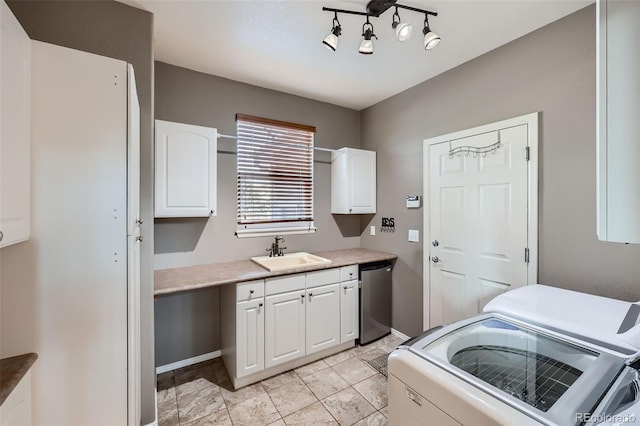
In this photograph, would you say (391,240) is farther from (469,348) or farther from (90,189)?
(90,189)

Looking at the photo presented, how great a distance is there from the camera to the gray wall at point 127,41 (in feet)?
4.76

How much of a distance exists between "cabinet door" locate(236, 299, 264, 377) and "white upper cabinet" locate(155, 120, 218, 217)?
34.6 inches

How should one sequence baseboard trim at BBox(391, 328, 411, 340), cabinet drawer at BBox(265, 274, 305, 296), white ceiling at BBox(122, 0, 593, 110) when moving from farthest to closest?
baseboard trim at BBox(391, 328, 411, 340), cabinet drawer at BBox(265, 274, 305, 296), white ceiling at BBox(122, 0, 593, 110)

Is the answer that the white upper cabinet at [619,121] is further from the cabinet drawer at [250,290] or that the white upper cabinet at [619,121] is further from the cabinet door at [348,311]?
the cabinet door at [348,311]

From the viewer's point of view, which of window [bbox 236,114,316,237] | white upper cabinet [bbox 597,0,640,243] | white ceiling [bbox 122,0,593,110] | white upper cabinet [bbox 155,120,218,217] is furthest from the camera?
window [bbox 236,114,316,237]

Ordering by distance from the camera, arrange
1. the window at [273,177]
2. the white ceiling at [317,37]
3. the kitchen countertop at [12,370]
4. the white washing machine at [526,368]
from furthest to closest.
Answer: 1. the window at [273,177]
2. the white ceiling at [317,37]
3. the kitchen countertop at [12,370]
4. the white washing machine at [526,368]

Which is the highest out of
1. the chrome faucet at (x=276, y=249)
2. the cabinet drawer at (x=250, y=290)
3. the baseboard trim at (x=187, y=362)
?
the chrome faucet at (x=276, y=249)

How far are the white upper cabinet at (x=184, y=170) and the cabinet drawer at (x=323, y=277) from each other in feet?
3.50

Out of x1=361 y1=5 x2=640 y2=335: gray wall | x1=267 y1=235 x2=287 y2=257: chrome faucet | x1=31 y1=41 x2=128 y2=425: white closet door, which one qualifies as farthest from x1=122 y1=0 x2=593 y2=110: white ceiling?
x1=267 y1=235 x2=287 y2=257: chrome faucet

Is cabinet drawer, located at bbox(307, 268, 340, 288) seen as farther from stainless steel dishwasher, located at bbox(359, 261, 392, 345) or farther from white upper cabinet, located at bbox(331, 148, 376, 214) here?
white upper cabinet, located at bbox(331, 148, 376, 214)

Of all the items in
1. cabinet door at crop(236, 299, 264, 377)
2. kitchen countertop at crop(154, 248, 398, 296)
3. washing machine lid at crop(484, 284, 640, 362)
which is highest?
washing machine lid at crop(484, 284, 640, 362)

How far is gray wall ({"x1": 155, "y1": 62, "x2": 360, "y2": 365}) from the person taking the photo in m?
2.39

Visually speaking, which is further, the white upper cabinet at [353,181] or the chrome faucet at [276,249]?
the white upper cabinet at [353,181]

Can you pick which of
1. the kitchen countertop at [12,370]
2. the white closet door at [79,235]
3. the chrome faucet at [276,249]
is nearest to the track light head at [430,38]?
the white closet door at [79,235]
